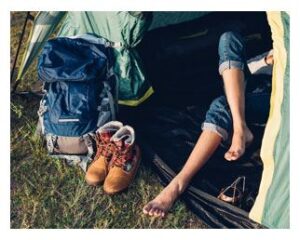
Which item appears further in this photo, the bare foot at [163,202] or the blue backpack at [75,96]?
the blue backpack at [75,96]

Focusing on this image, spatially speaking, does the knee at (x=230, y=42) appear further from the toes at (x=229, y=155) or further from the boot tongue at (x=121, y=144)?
the boot tongue at (x=121, y=144)

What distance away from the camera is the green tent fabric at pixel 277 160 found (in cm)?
226

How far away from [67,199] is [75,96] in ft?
1.54

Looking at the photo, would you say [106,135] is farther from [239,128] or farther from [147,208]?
[239,128]

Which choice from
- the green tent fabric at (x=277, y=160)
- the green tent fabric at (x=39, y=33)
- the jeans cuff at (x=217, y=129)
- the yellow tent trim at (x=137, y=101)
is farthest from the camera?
the green tent fabric at (x=39, y=33)

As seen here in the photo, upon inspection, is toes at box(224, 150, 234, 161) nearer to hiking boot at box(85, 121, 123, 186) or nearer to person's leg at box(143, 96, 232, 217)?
person's leg at box(143, 96, 232, 217)

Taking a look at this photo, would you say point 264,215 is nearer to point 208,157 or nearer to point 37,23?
point 208,157

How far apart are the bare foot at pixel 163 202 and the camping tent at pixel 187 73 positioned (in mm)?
65

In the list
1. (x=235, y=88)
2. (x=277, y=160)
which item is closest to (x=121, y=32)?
(x=235, y=88)

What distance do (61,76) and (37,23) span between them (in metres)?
0.50

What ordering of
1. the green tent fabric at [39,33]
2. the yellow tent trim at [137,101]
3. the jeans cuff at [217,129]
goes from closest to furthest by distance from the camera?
1. the jeans cuff at [217,129]
2. the yellow tent trim at [137,101]
3. the green tent fabric at [39,33]

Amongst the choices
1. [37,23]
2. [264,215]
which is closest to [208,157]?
[264,215]

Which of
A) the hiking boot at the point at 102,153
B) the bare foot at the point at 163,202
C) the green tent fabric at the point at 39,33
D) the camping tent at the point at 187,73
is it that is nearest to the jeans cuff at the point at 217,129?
the camping tent at the point at 187,73
